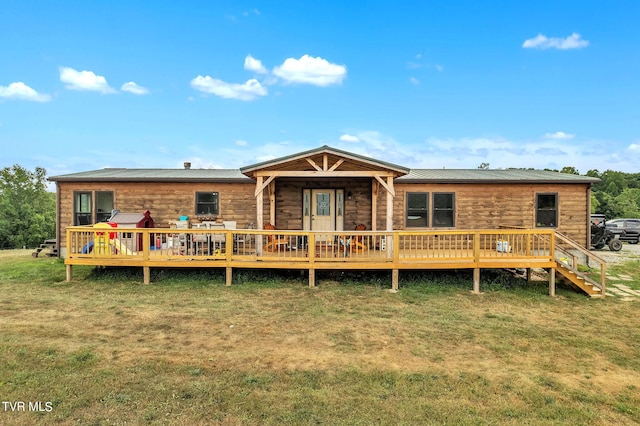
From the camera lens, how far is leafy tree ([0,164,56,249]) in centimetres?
3234

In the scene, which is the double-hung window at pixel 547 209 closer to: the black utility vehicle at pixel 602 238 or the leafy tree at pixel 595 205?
the black utility vehicle at pixel 602 238

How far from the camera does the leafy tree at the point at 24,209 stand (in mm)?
32344

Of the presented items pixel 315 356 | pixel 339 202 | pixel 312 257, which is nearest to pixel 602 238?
pixel 339 202

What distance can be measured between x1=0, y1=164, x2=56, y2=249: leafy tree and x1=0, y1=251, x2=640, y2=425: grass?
3320 cm

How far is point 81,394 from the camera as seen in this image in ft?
11.0

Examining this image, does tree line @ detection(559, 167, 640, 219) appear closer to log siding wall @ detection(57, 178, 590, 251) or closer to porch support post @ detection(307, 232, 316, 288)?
log siding wall @ detection(57, 178, 590, 251)

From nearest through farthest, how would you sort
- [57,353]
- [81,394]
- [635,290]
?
[81,394] < [57,353] < [635,290]

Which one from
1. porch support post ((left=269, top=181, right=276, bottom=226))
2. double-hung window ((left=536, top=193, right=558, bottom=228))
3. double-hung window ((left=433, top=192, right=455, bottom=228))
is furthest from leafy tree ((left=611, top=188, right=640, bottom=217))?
porch support post ((left=269, top=181, right=276, bottom=226))

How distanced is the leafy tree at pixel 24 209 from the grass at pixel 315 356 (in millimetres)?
33196

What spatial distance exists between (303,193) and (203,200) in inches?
148

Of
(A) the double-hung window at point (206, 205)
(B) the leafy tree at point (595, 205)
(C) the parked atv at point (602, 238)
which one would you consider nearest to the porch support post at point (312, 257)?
(A) the double-hung window at point (206, 205)

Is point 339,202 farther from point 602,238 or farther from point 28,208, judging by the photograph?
Answer: point 28,208

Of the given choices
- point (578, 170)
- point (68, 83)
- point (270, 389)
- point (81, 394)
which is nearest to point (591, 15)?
point (270, 389)

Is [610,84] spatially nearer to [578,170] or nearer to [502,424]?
[502,424]
